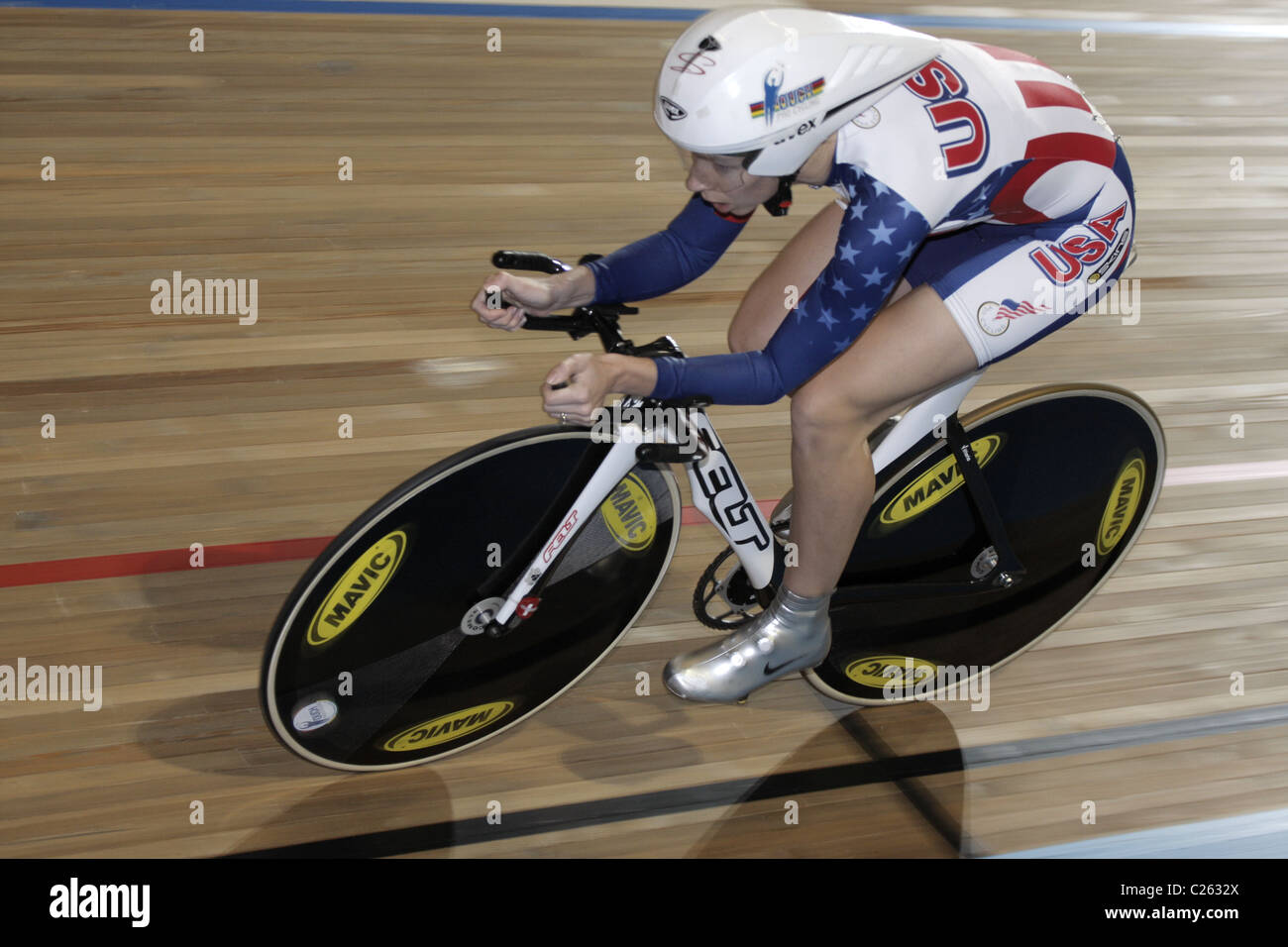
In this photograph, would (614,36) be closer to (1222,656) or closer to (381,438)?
(381,438)

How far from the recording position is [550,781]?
8.06 feet

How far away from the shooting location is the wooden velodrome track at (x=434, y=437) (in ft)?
7.97

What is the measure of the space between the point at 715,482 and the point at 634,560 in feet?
0.80

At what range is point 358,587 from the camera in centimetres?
211

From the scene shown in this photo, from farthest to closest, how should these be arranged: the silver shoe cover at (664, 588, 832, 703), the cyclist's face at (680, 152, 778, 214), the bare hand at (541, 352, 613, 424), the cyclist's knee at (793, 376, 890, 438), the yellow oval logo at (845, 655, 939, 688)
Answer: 1. the yellow oval logo at (845, 655, 939, 688)
2. the silver shoe cover at (664, 588, 832, 703)
3. the cyclist's knee at (793, 376, 890, 438)
4. the cyclist's face at (680, 152, 778, 214)
5. the bare hand at (541, 352, 613, 424)

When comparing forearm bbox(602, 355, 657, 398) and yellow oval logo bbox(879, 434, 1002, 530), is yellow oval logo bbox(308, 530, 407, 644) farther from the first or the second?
yellow oval logo bbox(879, 434, 1002, 530)

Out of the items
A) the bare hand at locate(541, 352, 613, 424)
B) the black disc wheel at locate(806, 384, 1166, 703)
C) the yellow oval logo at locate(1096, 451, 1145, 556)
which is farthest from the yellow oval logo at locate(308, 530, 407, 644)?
the yellow oval logo at locate(1096, 451, 1145, 556)

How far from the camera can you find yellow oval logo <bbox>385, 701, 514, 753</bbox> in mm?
2346

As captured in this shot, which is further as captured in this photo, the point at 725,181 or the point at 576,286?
the point at 576,286
